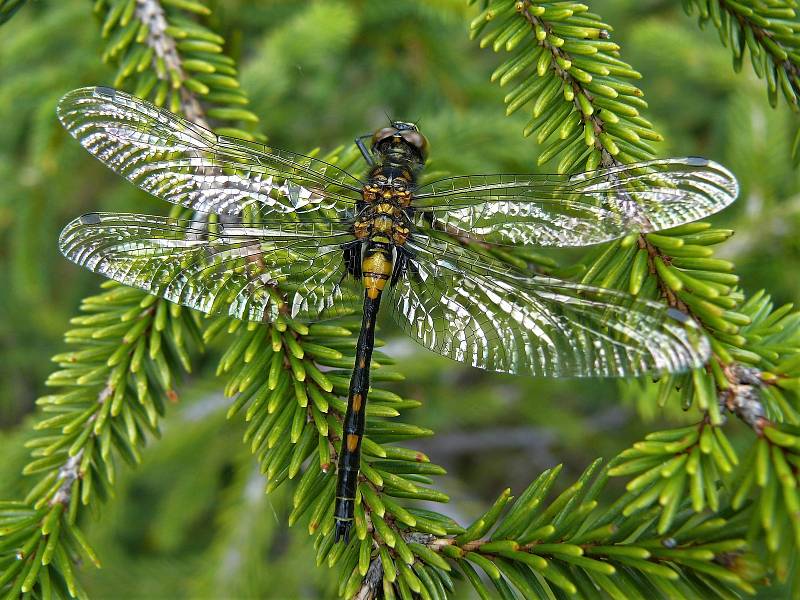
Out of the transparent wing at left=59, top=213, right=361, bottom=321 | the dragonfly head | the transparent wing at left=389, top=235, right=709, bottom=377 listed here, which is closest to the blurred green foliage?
the dragonfly head

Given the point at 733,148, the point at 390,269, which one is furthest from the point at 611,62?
the point at 733,148

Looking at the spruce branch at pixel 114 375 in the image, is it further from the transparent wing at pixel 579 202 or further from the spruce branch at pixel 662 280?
the spruce branch at pixel 662 280

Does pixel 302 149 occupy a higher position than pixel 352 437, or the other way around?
pixel 302 149

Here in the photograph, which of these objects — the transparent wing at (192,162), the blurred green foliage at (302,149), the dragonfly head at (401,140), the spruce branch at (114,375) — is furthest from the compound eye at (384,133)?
the spruce branch at (114,375)

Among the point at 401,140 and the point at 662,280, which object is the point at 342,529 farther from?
the point at 401,140

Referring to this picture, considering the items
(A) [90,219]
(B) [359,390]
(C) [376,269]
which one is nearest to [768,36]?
(C) [376,269]

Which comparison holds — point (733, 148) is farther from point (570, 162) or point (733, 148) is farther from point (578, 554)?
point (578, 554)
